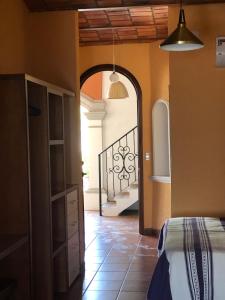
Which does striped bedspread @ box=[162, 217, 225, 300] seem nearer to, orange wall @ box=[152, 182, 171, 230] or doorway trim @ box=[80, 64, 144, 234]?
orange wall @ box=[152, 182, 171, 230]

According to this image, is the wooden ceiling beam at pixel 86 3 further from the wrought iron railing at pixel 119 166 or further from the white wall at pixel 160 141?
the wrought iron railing at pixel 119 166

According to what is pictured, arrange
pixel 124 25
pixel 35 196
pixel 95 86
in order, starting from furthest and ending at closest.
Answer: pixel 95 86
pixel 124 25
pixel 35 196

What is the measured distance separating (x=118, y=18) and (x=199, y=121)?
196 centimetres

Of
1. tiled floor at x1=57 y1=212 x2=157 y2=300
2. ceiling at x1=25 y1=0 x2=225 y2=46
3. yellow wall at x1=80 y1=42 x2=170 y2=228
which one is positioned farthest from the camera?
yellow wall at x1=80 y1=42 x2=170 y2=228

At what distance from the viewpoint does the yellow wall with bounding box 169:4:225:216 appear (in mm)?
5156

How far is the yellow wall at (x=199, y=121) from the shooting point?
516cm

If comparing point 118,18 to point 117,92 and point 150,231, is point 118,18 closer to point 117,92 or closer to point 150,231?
point 117,92

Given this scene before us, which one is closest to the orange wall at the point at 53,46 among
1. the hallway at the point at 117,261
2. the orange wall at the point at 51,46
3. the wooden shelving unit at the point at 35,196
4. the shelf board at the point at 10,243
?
the orange wall at the point at 51,46

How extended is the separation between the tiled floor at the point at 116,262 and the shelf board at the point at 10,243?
3.86 feet

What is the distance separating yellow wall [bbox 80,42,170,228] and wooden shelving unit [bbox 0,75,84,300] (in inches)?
86.3

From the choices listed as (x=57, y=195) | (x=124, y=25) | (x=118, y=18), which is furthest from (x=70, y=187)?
(x=124, y=25)

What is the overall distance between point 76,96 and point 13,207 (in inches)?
78.8

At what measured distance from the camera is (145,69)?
7.35m

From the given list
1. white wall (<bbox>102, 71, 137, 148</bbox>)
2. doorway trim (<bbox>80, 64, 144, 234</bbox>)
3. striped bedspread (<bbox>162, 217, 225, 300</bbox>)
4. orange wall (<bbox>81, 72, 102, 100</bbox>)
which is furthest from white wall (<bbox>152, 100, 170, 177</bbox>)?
striped bedspread (<bbox>162, 217, 225, 300</bbox>)
